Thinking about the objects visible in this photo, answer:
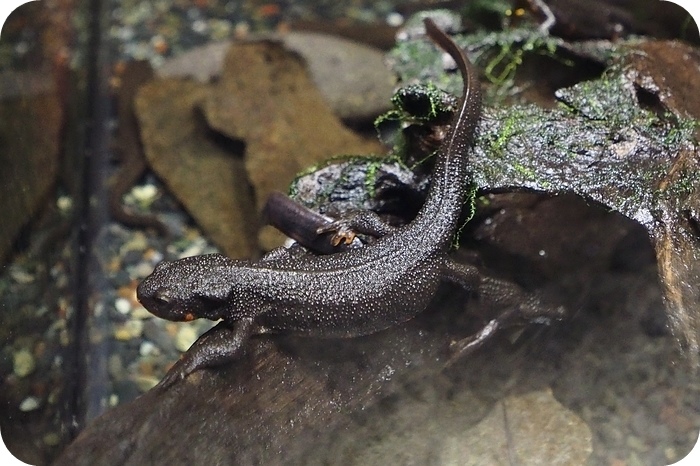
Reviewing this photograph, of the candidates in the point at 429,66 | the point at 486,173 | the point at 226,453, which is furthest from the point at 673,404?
the point at 429,66

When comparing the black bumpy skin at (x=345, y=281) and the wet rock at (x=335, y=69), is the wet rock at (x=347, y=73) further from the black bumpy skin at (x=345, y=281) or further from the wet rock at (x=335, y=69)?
the black bumpy skin at (x=345, y=281)

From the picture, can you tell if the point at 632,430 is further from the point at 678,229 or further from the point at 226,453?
the point at 226,453

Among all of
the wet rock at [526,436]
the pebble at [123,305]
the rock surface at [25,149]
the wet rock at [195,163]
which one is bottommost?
the pebble at [123,305]

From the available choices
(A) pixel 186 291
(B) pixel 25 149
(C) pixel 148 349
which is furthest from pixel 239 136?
(A) pixel 186 291

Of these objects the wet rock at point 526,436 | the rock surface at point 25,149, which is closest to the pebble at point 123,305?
the rock surface at point 25,149

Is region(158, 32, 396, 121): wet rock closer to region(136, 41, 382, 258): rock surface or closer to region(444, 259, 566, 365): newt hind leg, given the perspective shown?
region(136, 41, 382, 258): rock surface

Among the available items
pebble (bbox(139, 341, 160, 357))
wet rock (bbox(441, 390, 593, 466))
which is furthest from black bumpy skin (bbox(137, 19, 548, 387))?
pebble (bbox(139, 341, 160, 357))

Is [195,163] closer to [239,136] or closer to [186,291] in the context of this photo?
[239,136]
